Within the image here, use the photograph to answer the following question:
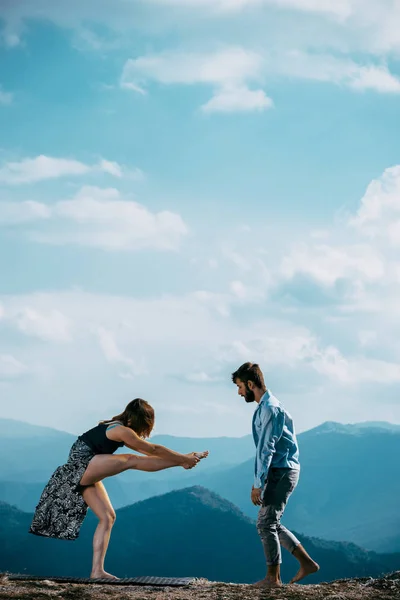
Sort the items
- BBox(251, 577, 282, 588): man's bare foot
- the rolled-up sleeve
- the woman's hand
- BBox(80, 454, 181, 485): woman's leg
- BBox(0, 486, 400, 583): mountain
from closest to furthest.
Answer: the rolled-up sleeve, BBox(251, 577, 282, 588): man's bare foot, BBox(80, 454, 181, 485): woman's leg, the woman's hand, BBox(0, 486, 400, 583): mountain

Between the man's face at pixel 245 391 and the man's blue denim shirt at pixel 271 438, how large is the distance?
0.17 metres

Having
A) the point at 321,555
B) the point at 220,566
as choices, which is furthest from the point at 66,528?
the point at 220,566

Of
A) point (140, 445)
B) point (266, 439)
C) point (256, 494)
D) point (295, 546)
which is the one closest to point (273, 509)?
point (256, 494)

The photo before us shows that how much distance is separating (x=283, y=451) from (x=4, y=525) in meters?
149

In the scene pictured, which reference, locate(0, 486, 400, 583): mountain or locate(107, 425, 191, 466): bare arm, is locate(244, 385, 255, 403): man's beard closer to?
locate(107, 425, 191, 466): bare arm

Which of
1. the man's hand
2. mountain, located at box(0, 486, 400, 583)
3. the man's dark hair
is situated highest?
the man's dark hair

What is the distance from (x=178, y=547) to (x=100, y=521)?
149m

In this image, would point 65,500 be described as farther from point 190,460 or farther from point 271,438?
point 271,438

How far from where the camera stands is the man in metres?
8.77

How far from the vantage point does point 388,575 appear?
9.68 metres

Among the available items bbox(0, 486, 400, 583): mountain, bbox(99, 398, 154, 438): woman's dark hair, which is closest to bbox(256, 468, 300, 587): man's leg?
bbox(99, 398, 154, 438): woman's dark hair

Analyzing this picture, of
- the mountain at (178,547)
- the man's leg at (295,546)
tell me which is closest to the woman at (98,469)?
the man's leg at (295,546)

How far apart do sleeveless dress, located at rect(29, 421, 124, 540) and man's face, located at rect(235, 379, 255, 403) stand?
5.19ft

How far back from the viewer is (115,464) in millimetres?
8977
